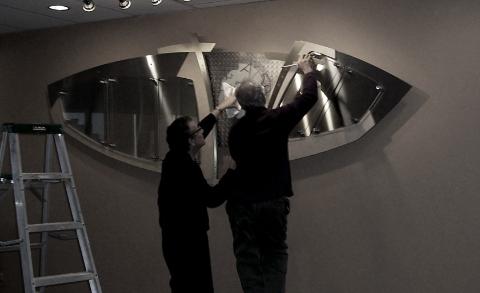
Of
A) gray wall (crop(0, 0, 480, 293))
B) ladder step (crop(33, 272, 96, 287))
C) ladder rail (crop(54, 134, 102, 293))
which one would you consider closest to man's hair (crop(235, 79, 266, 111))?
gray wall (crop(0, 0, 480, 293))

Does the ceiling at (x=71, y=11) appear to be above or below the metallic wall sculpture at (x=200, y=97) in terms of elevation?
above

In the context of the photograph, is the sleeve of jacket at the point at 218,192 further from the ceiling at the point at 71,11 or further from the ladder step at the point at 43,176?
the ceiling at the point at 71,11

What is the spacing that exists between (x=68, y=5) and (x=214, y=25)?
1.03 metres

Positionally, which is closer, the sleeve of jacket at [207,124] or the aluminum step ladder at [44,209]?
the aluminum step ladder at [44,209]

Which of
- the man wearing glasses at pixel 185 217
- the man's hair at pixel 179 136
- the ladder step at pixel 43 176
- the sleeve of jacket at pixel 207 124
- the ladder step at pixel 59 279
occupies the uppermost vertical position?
the sleeve of jacket at pixel 207 124

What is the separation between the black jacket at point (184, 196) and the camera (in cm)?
318

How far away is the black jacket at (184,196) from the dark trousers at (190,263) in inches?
2.1

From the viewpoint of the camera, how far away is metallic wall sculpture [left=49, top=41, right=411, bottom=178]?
3.79m

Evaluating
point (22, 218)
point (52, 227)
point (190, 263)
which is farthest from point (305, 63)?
point (22, 218)

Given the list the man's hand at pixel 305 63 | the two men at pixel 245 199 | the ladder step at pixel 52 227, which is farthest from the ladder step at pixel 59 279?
the man's hand at pixel 305 63

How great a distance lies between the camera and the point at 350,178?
12.6 ft

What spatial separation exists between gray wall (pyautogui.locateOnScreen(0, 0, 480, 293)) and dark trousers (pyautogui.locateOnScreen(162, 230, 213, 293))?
1025 millimetres

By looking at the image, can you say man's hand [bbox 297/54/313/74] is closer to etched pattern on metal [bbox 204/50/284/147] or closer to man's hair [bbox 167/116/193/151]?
etched pattern on metal [bbox 204/50/284/147]

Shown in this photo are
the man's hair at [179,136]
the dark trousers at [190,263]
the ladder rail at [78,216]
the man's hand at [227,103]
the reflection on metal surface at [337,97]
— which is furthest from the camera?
the man's hand at [227,103]
